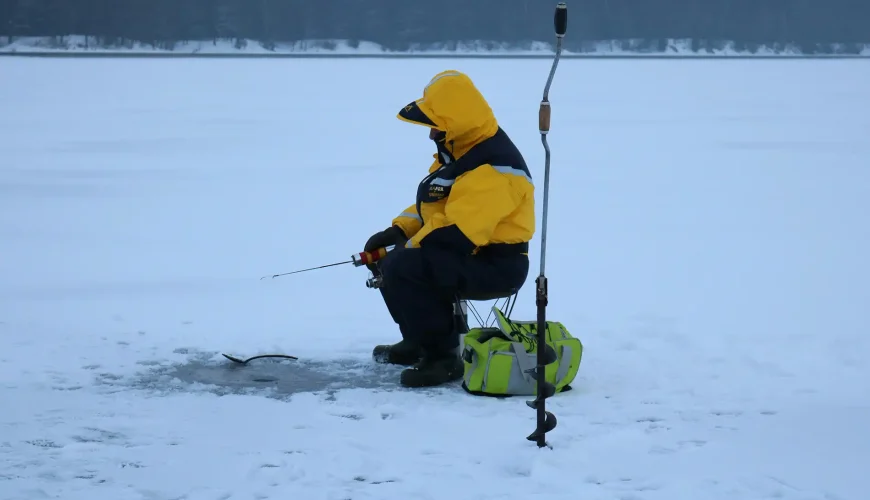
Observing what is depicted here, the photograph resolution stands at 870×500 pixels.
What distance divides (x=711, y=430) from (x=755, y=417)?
290 mm

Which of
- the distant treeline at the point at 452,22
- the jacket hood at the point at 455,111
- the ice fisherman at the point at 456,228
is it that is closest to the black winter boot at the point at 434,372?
the ice fisherman at the point at 456,228

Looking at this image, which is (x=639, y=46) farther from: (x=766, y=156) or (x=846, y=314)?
(x=846, y=314)

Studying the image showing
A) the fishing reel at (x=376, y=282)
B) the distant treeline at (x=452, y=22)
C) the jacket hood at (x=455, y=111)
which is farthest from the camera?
the distant treeline at (x=452, y=22)

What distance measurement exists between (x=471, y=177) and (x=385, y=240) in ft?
2.32

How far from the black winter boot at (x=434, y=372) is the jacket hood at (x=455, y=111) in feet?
3.22

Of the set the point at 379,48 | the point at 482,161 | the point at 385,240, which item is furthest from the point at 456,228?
the point at 379,48

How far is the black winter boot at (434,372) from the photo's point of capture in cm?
507

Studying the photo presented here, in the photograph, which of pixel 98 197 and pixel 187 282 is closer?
pixel 187 282

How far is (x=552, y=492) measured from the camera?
3.83m

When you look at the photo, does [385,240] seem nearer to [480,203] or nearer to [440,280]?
[440,280]

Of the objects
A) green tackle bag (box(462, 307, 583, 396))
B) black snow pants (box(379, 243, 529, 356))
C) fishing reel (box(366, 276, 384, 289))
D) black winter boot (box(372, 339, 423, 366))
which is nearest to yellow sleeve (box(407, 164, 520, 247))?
black snow pants (box(379, 243, 529, 356))

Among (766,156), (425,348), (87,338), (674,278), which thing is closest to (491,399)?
(425,348)

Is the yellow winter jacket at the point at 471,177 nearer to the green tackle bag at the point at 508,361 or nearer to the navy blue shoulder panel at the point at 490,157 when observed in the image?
the navy blue shoulder panel at the point at 490,157

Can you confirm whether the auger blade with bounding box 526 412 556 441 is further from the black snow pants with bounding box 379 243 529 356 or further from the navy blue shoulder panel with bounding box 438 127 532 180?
the navy blue shoulder panel with bounding box 438 127 532 180
